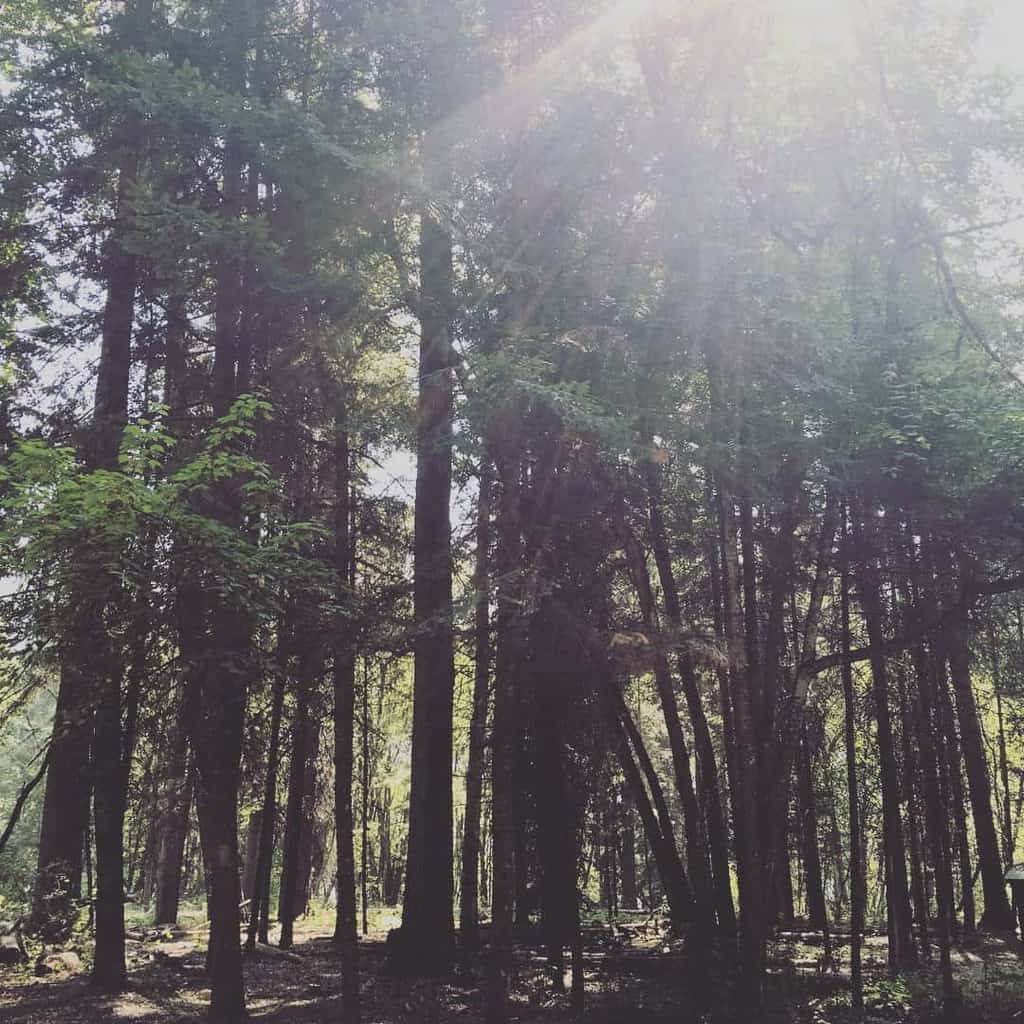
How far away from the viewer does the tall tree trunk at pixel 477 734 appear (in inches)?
442

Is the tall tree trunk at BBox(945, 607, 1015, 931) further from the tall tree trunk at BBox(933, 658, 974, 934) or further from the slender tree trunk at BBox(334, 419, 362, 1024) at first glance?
the slender tree trunk at BBox(334, 419, 362, 1024)

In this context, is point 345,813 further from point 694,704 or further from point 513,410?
point 694,704

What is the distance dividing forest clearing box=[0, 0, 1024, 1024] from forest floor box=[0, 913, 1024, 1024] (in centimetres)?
12

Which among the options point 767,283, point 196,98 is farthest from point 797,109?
point 196,98

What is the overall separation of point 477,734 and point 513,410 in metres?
5.21

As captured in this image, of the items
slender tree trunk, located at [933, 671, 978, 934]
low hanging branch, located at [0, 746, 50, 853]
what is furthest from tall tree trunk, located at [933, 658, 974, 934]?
low hanging branch, located at [0, 746, 50, 853]

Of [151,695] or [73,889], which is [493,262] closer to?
[151,695]

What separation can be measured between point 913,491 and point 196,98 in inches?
338

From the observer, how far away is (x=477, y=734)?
40.2 feet

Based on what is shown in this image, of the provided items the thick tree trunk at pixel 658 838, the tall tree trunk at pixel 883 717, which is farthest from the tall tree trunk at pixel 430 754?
the tall tree trunk at pixel 883 717

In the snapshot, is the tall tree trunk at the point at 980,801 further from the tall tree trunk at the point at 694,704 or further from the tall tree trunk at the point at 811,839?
the tall tree trunk at the point at 694,704

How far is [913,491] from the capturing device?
9.88m

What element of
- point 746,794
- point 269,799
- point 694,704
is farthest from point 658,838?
point 269,799

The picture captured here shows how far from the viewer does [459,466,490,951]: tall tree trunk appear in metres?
11.2
